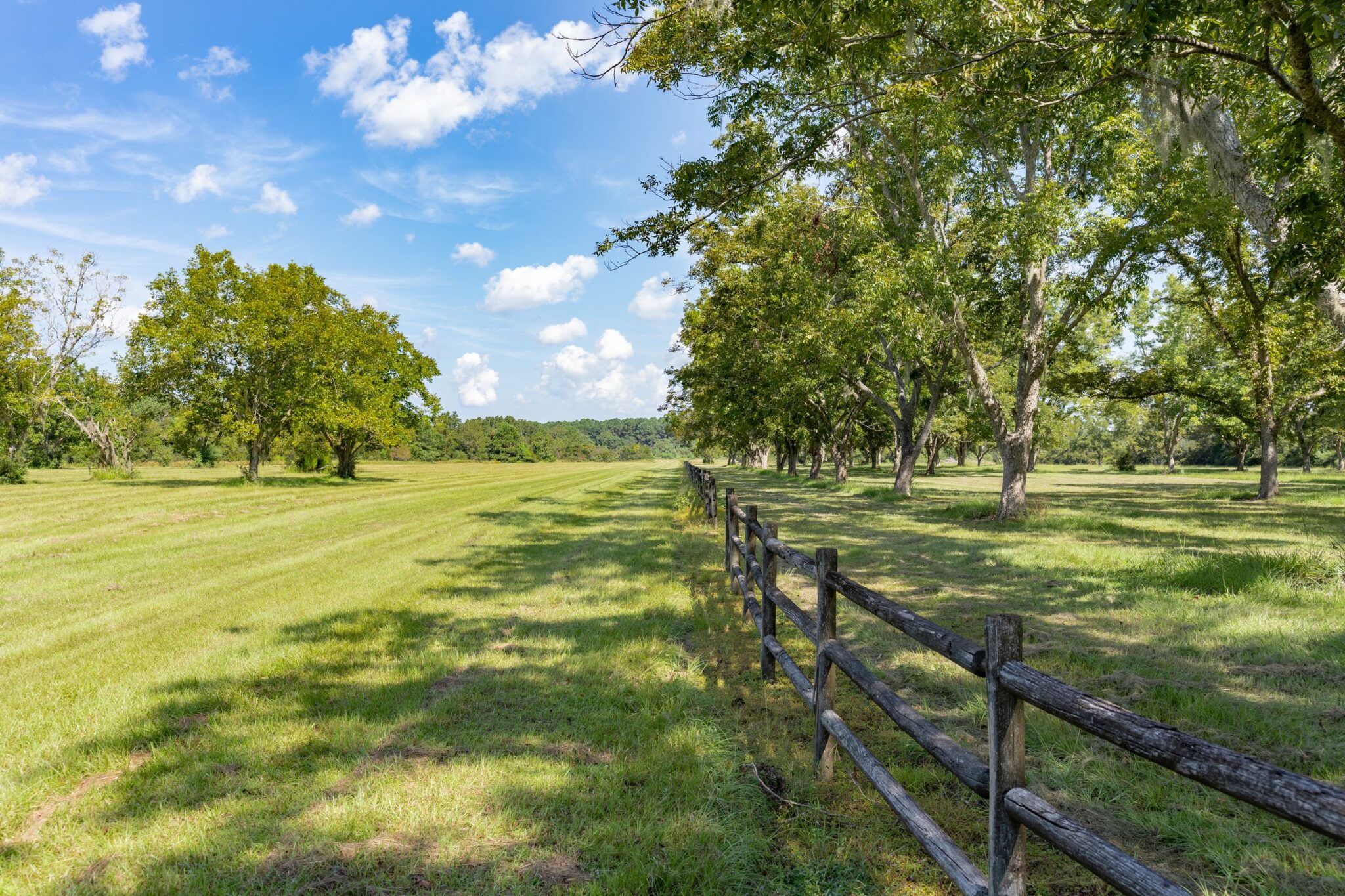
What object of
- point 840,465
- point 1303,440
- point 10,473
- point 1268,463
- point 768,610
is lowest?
point 10,473

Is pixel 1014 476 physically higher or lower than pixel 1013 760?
higher

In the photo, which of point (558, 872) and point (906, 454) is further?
point (906, 454)

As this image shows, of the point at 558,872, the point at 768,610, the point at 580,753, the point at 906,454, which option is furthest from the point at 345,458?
the point at 558,872

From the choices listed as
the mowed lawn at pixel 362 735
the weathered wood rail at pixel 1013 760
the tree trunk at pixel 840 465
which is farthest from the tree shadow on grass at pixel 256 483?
the weathered wood rail at pixel 1013 760

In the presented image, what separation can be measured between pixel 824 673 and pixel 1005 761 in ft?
6.97

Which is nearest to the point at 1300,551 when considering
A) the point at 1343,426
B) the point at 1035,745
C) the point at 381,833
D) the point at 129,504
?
the point at 1035,745

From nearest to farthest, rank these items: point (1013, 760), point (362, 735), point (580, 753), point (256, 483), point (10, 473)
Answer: point (1013, 760), point (580, 753), point (362, 735), point (256, 483), point (10, 473)

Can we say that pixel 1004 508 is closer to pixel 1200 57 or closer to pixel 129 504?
pixel 1200 57

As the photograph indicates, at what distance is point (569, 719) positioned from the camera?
5.47 meters

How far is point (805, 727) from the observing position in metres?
5.40

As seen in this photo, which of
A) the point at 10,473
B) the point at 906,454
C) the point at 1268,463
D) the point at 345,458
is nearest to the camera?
the point at 1268,463

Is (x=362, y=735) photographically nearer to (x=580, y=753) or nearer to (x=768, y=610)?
(x=580, y=753)

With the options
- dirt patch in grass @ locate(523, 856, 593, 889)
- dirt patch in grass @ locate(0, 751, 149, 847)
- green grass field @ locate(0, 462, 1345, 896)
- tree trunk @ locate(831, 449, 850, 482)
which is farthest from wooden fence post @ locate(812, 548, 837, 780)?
tree trunk @ locate(831, 449, 850, 482)

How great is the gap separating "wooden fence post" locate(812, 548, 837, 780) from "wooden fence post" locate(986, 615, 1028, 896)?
195 centimetres
